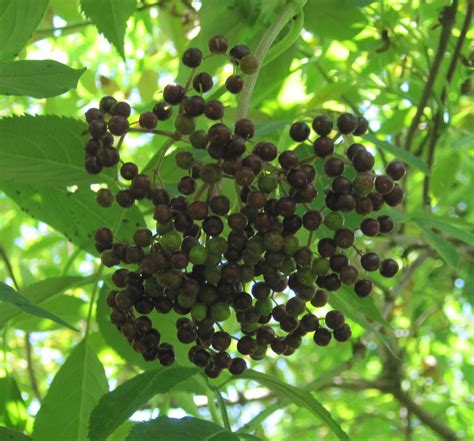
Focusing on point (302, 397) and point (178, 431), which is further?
point (302, 397)

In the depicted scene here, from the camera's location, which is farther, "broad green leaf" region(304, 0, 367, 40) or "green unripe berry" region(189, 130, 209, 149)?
"broad green leaf" region(304, 0, 367, 40)

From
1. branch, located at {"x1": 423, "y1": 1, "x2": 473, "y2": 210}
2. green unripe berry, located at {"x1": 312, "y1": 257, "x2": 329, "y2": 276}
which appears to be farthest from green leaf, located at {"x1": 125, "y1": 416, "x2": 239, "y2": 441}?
branch, located at {"x1": 423, "y1": 1, "x2": 473, "y2": 210}

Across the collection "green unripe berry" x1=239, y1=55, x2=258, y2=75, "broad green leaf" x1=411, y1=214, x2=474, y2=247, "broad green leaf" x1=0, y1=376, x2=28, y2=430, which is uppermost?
"broad green leaf" x1=411, y1=214, x2=474, y2=247

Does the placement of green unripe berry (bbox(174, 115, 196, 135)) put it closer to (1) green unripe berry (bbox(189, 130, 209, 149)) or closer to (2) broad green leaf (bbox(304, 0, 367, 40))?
(1) green unripe berry (bbox(189, 130, 209, 149))

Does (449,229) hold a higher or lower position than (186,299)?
higher

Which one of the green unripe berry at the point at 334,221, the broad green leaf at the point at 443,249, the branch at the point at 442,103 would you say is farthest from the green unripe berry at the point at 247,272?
the branch at the point at 442,103

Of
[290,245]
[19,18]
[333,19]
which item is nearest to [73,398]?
[290,245]

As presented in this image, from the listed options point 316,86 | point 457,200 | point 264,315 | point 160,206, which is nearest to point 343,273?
point 264,315

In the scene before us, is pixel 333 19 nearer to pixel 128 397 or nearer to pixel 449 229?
pixel 449 229
